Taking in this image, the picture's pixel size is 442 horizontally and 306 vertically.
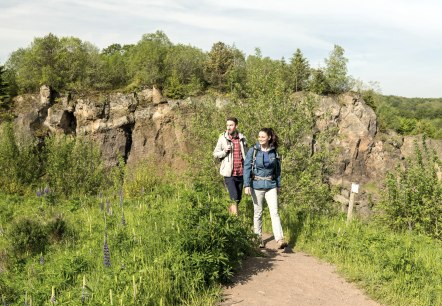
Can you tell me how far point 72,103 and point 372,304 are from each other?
1328 inches

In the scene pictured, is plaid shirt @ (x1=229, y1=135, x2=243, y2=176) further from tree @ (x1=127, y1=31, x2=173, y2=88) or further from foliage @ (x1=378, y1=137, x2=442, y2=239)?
tree @ (x1=127, y1=31, x2=173, y2=88)

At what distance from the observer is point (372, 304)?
5152 millimetres

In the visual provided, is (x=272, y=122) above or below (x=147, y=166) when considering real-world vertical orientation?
above

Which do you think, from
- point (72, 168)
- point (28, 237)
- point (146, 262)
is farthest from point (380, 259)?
point (72, 168)

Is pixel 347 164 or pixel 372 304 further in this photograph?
pixel 347 164

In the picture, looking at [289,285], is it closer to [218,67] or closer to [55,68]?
[218,67]

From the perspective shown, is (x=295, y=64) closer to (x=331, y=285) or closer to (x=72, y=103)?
(x=72, y=103)

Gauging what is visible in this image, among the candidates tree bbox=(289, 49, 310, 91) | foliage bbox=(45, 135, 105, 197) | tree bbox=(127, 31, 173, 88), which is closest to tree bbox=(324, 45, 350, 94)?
tree bbox=(289, 49, 310, 91)

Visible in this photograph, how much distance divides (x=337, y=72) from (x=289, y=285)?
42.7 metres

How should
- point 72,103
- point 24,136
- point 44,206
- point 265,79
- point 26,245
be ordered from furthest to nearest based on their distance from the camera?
point 72,103, point 24,136, point 265,79, point 44,206, point 26,245

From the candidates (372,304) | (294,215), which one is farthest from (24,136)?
(372,304)

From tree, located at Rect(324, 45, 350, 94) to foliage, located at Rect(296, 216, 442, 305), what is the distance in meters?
34.7

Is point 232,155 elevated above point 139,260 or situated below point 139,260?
above

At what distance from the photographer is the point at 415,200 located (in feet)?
30.5
